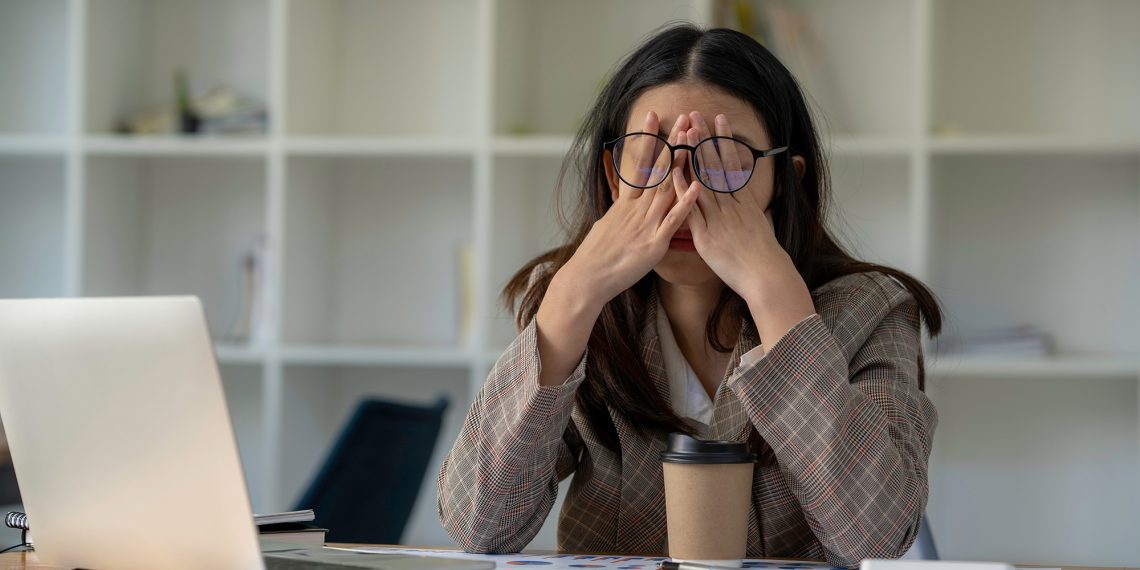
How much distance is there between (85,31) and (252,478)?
116 cm

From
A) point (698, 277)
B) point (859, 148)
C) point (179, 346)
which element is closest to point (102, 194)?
point (859, 148)

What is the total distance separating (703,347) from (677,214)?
214mm

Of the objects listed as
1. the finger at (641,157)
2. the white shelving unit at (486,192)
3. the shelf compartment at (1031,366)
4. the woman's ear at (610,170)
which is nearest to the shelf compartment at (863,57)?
the white shelving unit at (486,192)

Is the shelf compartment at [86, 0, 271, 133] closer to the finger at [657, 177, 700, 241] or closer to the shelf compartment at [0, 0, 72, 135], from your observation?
the shelf compartment at [0, 0, 72, 135]

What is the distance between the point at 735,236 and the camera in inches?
46.4

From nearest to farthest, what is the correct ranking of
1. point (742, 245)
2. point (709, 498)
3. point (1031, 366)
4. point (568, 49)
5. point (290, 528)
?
point (709, 498) < point (290, 528) < point (742, 245) < point (1031, 366) < point (568, 49)

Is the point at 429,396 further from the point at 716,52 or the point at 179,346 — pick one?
the point at 179,346

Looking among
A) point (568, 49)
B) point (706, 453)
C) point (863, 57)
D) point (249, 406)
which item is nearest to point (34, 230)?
point (249, 406)

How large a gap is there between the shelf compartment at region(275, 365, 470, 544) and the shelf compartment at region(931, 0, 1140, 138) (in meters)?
1.39

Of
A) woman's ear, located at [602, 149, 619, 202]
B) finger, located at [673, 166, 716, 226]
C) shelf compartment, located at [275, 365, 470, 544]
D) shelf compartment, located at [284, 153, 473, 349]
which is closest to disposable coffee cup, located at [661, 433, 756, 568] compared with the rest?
finger, located at [673, 166, 716, 226]

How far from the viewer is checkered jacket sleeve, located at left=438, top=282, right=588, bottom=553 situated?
1116 mm

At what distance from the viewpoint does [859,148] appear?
8.37ft

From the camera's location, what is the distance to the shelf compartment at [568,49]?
2.88 m

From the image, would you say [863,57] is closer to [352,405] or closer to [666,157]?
[352,405]
